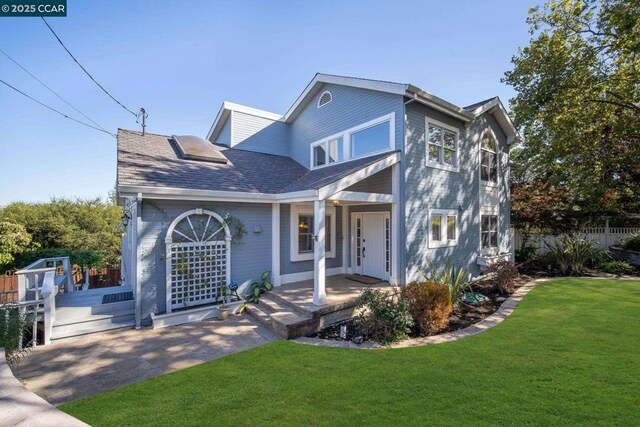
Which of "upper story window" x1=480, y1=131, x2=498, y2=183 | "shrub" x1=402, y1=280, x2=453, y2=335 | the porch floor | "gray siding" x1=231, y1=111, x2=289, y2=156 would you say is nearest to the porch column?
the porch floor

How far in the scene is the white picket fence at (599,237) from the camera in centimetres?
1577

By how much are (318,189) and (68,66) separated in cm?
827

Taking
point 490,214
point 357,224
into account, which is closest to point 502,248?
point 490,214

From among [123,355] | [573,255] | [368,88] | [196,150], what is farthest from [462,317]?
[196,150]

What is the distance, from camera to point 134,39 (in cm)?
781

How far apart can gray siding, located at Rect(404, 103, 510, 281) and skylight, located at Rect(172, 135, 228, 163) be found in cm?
677

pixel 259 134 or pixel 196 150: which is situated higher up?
pixel 259 134

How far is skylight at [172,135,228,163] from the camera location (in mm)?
10078

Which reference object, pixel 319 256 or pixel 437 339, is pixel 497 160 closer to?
pixel 437 339

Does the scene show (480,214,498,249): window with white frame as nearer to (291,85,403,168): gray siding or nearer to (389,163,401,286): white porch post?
(389,163,401,286): white porch post

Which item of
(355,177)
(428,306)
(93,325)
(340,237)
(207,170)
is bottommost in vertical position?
(93,325)

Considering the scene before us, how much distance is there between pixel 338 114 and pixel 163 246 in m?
7.63

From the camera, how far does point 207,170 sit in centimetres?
948

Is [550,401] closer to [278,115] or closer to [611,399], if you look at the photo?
[611,399]
